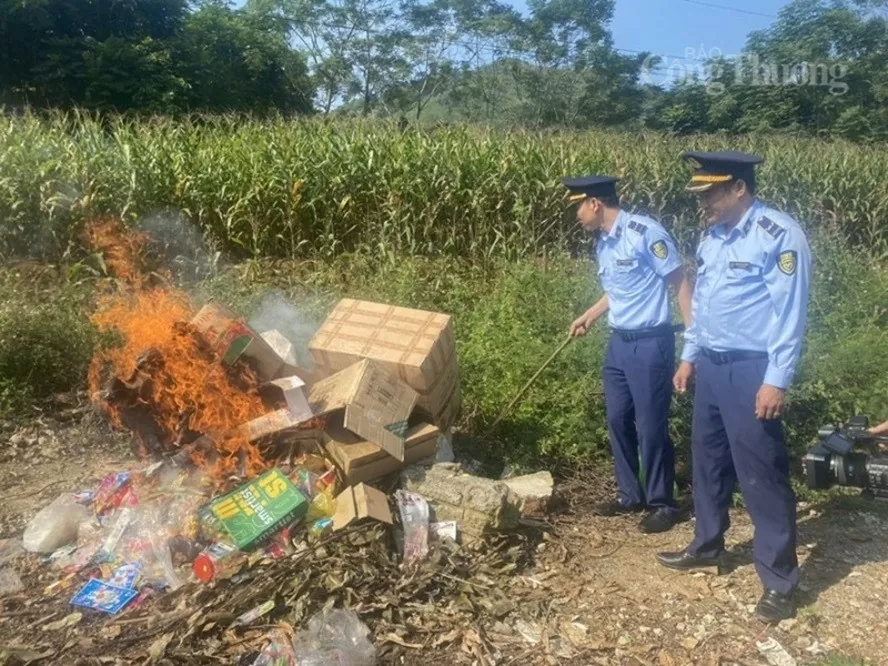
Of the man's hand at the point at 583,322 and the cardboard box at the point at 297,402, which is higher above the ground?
the man's hand at the point at 583,322

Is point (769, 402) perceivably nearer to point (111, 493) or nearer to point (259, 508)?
point (259, 508)

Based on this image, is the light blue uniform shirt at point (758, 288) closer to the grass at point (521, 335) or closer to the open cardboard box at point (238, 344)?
the grass at point (521, 335)

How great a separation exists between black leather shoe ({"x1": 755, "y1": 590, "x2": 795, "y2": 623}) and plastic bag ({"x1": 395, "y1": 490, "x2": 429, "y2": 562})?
157cm

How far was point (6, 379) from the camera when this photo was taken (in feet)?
17.7

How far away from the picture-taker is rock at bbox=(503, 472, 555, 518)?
4.20 metres

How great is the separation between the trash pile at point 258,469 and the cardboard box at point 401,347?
0.01m

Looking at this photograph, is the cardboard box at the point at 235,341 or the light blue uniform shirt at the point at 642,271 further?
the cardboard box at the point at 235,341

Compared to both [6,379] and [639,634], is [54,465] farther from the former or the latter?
[639,634]

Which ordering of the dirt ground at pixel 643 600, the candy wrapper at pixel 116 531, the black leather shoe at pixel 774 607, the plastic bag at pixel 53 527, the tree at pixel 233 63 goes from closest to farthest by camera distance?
the dirt ground at pixel 643 600 → the black leather shoe at pixel 774 607 → the candy wrapper at pixel 116 531 → the plastic bag at pixel 53 527 → the tree at pixel 233 63

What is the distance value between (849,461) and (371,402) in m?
2.33

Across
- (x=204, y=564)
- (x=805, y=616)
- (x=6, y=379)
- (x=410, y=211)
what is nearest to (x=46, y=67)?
(x=410, y=211)

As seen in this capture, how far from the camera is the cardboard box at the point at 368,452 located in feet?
13.1

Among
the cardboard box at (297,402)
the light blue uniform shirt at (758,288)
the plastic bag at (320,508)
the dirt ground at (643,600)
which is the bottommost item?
the dirt ground at (643,600)

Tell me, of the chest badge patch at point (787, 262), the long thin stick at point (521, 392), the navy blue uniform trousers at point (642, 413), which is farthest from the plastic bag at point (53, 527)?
the chest badge patch at point (787, 262)
